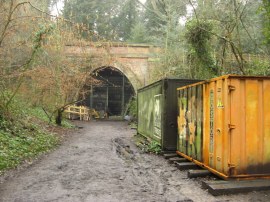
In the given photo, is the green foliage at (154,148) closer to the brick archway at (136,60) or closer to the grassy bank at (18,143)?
the grassy bank at (18,143)

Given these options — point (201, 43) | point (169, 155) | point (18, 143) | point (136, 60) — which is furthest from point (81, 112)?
point (169, 155)

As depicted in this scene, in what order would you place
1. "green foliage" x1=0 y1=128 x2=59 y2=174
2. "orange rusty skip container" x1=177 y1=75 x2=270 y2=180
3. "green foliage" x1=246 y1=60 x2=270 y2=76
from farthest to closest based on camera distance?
"green foliage" x1=246 y1=60 x2=270 y2=76, "green foliage" x1=0 y1=128 x2=59 y2=174, "orange rusty skip container" x1=177 y1=75 x2=270 y2=180

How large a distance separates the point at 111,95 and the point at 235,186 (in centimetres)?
2605

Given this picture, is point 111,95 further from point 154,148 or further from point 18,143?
point 18,143

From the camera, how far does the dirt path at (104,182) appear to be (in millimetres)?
5285

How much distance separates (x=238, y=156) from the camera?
579 centimetres

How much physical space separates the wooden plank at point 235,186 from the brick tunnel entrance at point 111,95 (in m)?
25.0

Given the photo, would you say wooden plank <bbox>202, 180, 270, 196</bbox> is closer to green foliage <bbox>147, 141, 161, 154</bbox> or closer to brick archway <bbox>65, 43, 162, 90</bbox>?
green foliage <bbox>147, 141, 161, 154</bbox>

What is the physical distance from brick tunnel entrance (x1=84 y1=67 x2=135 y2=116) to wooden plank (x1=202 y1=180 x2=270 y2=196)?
24970mm

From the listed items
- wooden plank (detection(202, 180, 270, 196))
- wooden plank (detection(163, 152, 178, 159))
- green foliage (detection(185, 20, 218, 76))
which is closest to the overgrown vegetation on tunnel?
green foliage (detection(185, 20, 218, 76))

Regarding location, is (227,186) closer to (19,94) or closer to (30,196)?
(30,196)

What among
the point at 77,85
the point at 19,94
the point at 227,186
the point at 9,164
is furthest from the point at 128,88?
the point at 227,186

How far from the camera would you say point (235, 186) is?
17.7 feet

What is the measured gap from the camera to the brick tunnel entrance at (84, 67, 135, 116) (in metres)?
30.7
